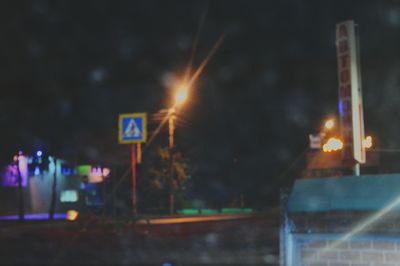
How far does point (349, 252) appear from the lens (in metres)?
3.90

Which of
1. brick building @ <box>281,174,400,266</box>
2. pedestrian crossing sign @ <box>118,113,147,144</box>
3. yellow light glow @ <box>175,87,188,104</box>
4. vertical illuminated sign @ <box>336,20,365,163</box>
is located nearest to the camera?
brick building @ <box>281,174,400,266</box>

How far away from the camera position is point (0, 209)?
45719 mm

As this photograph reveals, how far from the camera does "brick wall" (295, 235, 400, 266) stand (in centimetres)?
375

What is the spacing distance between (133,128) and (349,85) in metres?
11.0

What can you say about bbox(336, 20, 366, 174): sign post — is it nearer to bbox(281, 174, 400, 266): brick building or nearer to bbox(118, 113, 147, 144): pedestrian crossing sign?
bbox(281, 174, 400, 266): brick building

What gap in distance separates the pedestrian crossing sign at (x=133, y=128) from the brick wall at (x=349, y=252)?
1523 centimetres

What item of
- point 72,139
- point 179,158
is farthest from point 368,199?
point 179,158

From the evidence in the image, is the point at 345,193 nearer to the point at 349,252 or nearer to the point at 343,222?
the point at 343,222

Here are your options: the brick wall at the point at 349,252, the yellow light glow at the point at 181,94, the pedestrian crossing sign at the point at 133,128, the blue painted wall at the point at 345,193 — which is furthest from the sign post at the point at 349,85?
the yellow light glow at the point at 181,94

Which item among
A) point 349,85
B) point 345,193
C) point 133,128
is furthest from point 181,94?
point 345,193

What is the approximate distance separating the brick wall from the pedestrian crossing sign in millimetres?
15229

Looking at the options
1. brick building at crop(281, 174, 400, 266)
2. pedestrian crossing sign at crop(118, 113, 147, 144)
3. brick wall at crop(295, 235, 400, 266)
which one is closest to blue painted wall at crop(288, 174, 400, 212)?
brick building at crop(281, 174, 400, 266)

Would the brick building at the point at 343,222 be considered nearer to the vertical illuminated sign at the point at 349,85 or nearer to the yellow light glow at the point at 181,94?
the vertical illuminated sign at the point at 349,85

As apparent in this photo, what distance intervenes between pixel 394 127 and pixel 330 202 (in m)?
24.3
